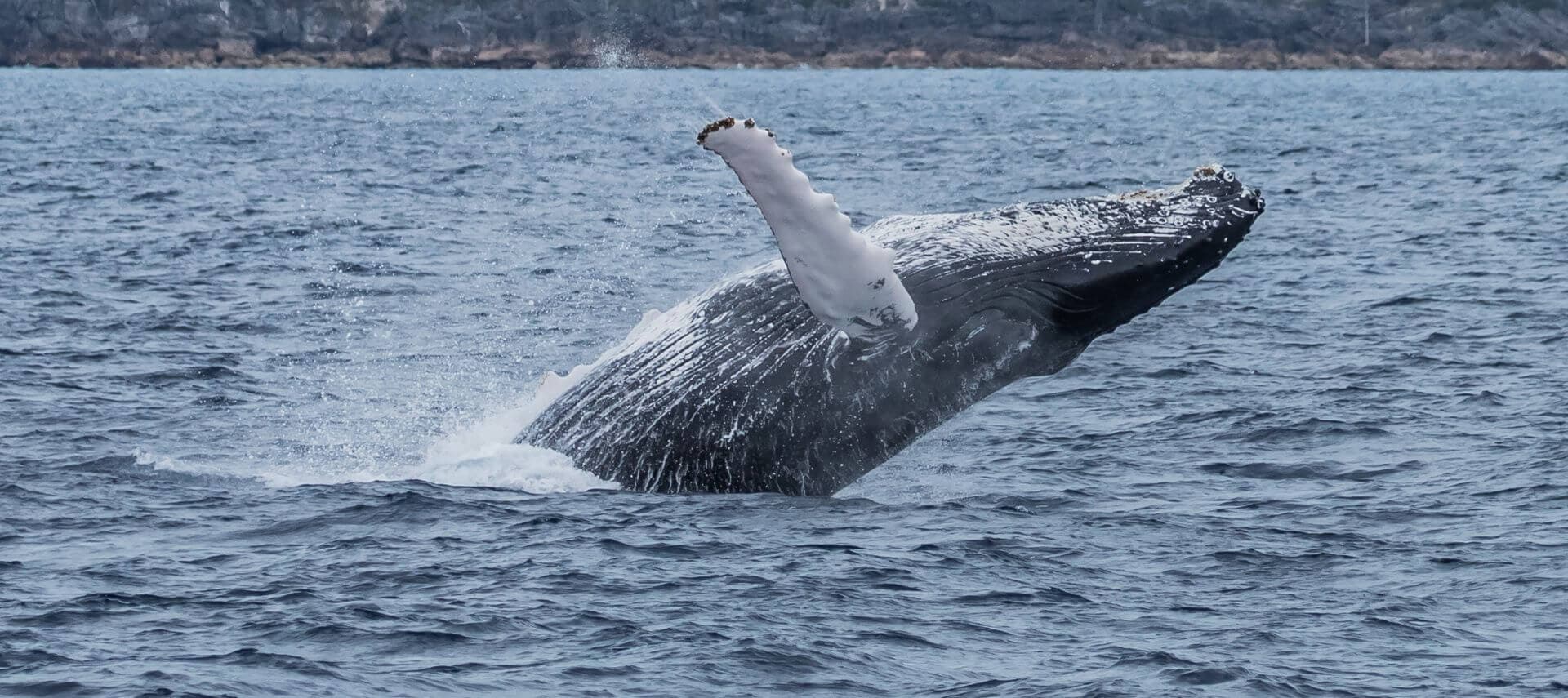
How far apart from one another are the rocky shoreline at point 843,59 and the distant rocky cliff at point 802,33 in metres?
0.11

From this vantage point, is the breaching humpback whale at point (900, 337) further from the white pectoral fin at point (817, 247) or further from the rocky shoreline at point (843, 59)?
the rocky shoreline at point (843, 59)

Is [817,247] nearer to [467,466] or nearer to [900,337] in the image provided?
[900,337]

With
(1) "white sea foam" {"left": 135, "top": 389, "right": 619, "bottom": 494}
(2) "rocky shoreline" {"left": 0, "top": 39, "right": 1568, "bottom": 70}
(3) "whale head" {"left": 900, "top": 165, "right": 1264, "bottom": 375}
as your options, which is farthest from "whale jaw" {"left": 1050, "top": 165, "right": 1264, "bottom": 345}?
(2) "rocky shoreline" {"left": 0, "top": 39, "right": 1568, "bottom": 70}

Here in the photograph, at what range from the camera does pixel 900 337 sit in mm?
11312

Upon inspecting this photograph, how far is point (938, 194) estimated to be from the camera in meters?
37.1

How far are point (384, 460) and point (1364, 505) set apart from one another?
23.1 feet

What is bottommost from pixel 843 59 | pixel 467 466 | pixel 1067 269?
pixel 467 466

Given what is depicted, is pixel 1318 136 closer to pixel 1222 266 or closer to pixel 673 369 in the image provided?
pixel 1222 266

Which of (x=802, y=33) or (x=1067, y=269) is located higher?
(x=802, y=33)

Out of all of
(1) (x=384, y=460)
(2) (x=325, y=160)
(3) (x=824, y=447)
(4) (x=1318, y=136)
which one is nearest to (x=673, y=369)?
(3) (x=824, y=447)

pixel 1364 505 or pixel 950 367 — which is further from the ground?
pixel 950 367

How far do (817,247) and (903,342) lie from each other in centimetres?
126

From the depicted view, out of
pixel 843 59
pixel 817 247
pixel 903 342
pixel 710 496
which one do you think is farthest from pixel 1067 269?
pixel 843 59

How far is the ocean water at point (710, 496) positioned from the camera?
1019 centimetres
